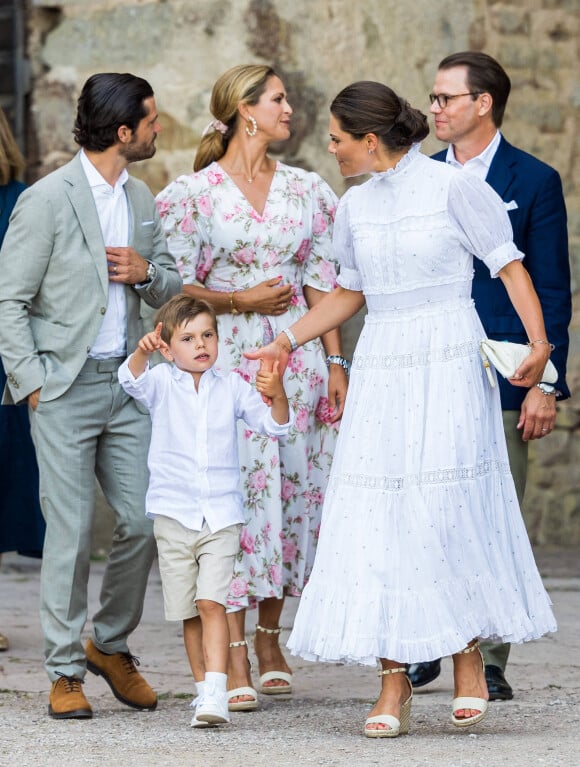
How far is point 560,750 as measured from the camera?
3.97 m

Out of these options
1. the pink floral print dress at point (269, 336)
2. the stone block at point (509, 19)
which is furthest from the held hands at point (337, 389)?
the stone block at point (509, 19)

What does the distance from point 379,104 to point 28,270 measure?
1.10 m

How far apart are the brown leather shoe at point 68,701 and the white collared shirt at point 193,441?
568mm

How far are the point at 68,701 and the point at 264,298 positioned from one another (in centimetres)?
139

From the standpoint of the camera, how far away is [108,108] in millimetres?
4707

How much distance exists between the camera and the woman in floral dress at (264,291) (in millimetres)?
5094

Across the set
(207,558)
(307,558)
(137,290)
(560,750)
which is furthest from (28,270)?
(560,750)

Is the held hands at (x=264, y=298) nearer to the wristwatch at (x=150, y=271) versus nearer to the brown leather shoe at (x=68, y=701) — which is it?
the wristwatch at (x=150, y=271)

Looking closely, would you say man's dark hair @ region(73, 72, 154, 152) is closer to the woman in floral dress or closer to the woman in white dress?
the woman in floral dress

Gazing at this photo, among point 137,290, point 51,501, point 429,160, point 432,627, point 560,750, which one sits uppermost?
point 429,160

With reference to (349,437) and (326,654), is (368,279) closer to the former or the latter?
(349,437)

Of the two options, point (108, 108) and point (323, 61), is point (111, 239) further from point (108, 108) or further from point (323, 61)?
point (323, 61)

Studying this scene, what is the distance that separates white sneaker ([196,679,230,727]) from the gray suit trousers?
0.50 metres

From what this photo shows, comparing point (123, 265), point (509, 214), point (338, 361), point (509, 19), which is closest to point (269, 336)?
point (338, 361)
